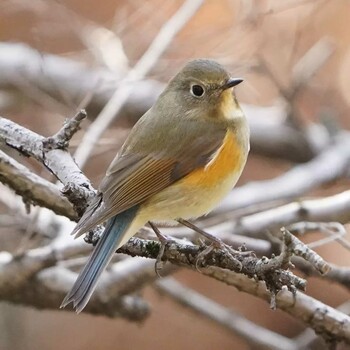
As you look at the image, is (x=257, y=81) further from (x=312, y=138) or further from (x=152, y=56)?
(x=152, y=56)

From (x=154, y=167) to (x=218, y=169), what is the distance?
177 mm

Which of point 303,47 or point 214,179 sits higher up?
point 303,47

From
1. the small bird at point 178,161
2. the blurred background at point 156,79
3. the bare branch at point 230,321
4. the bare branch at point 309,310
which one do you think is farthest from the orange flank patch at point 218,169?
the blurred background at point 156,79

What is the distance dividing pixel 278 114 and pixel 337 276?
1927mm

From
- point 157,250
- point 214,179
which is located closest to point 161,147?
point 214,179

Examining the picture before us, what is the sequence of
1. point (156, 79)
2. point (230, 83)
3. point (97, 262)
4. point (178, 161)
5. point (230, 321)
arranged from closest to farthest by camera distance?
1. point (97, 262)
2. point (178, 161)
3. point (230, 83)
4. point (230, 321)
5. point (156, 79)


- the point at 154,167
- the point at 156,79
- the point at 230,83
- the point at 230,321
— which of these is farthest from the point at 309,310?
the point at 156,79

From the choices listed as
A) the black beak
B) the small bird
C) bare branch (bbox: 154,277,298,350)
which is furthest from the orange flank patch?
bare branch (bbox: 154,277,298,350)

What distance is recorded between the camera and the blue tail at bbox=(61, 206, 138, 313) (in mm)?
2018

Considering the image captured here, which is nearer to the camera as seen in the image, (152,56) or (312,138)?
(152,56)

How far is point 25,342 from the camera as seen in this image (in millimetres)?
4328

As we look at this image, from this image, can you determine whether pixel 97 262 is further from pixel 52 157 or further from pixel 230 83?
pixel 230 83

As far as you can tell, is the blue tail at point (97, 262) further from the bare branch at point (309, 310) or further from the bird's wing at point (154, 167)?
the bare branch at point (309, 310)

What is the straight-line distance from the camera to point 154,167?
7.58 feet
